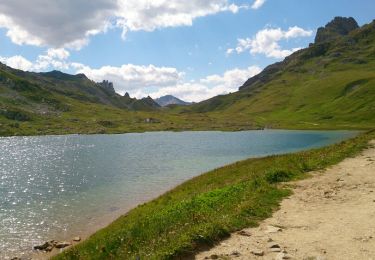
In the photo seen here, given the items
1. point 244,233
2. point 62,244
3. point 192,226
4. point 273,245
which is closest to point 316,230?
point 273,245

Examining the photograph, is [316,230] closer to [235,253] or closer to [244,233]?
[244,233]

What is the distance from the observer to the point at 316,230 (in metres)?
16.0

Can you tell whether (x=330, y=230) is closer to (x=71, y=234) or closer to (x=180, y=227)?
(x=180, y=227)

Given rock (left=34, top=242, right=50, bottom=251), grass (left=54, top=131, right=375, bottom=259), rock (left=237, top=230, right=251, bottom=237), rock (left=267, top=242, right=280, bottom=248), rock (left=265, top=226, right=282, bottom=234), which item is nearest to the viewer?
rock (left=267, top=242, right=280, bottom=248)

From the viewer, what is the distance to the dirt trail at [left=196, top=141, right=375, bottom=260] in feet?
44.0

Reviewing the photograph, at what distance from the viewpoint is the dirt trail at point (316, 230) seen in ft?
44.0

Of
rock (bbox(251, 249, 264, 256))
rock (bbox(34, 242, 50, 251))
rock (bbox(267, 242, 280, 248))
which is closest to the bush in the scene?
rock (bbox(267, 242, 280, 248))

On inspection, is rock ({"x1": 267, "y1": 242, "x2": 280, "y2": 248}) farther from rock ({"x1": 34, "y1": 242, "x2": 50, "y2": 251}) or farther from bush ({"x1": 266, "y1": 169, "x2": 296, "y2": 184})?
rock ({"x1": 34, "y1": 242, "x2": 50, "y2": 251})

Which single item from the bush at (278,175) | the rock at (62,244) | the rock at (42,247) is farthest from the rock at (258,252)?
the rock at (42,247)

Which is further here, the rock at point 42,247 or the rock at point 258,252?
the rock at point 42,247

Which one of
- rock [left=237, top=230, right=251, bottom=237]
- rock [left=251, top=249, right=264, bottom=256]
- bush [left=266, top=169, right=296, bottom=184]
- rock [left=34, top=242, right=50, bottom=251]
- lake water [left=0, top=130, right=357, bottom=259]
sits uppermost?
bush [left=266, top=169, right=296, bottom=184]

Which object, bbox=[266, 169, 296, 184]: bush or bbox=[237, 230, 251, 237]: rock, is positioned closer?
bbox=[237, 230, 251, 237]: rock

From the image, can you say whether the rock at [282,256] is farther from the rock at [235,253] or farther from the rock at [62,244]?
the rock at [62,244]

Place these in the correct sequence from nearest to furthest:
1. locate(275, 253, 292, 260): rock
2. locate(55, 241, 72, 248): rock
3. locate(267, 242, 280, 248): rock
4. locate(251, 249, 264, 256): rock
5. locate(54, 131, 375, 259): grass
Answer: locate(275, 253, 292, 260): rock
locate(251, 249, 264, 256): rock
locate(267, 242, 280, 248): rock
locate(54, 131, 375, 259): grass
locate(55, 241, 72, 248): rock
